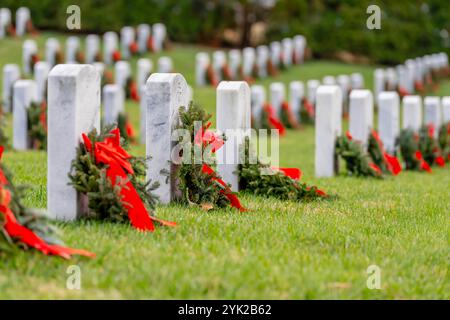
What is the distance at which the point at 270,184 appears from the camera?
8086 mm

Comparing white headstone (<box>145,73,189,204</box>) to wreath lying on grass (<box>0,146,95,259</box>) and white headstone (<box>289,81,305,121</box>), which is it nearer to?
wreath lying on grass (<box>0,146,95,259</box>)

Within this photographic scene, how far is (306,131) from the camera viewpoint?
63.6 ft

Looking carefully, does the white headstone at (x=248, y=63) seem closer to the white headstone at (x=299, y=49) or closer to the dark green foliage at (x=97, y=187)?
the white headstone at (x=299, y=49)

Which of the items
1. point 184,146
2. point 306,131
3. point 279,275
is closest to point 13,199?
point 279,275

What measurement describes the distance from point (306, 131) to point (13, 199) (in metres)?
14.4

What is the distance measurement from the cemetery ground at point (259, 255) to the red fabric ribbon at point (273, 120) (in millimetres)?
9716

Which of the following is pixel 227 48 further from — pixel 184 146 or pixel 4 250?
pixel 4 250

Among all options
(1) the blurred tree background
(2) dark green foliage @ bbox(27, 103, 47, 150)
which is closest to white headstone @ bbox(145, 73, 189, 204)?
(2) dark green foliage @ bbox(27, 103, 47, 150)

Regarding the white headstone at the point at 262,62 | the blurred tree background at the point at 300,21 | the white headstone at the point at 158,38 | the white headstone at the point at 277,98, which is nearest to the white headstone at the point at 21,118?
the white headstone at the point at 277,98

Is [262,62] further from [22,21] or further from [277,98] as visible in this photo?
[277,98]

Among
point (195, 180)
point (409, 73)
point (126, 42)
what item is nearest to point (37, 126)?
point (195, 180)

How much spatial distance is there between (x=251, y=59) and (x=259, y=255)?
64.7 ft

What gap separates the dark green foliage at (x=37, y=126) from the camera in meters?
12.5
